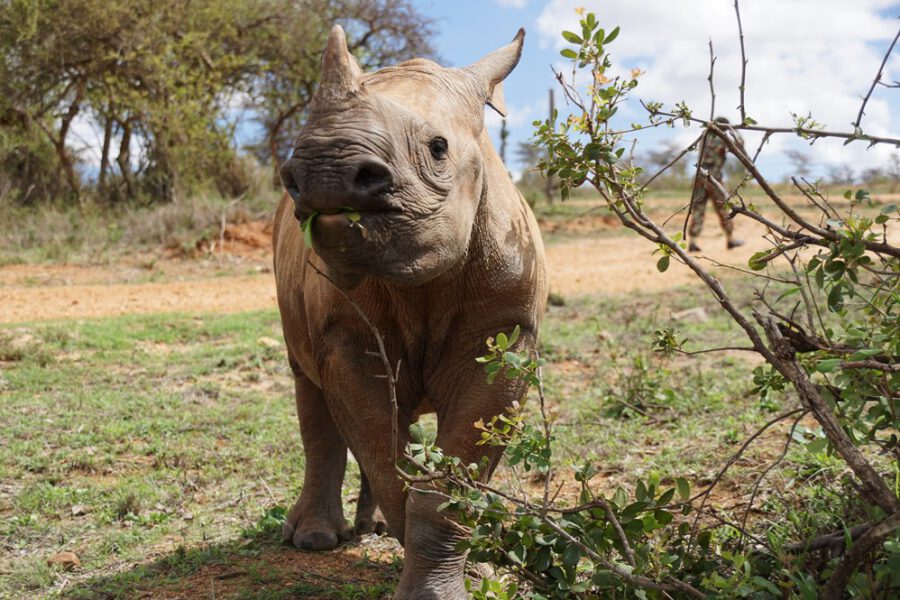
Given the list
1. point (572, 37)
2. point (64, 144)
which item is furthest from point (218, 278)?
point (572, 37)

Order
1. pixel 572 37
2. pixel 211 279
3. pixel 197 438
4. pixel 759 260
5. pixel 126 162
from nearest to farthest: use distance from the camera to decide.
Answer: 1. pixel 759 260
2. pixel 572 37
3. pixel 197 438
4. pixel 211 279
5. pixel 126 162

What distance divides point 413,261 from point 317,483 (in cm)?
248

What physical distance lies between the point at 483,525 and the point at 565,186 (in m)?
1.29

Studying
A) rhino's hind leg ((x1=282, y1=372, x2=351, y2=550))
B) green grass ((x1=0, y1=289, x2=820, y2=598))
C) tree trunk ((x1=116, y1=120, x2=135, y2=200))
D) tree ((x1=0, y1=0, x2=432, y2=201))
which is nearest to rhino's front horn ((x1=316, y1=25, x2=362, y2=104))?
green grass ((x1=0, y1=289, x2=820, y2=598))

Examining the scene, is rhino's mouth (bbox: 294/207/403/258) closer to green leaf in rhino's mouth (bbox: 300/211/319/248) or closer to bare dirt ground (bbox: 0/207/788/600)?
green leaf in rhino's mouth (bbox: 300/211/319/248)

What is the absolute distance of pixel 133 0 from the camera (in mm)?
20312

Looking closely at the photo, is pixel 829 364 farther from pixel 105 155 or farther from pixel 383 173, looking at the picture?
pixel 105 155

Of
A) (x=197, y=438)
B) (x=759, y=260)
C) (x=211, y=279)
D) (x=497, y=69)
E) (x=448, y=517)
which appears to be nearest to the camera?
(x=759, y=260)

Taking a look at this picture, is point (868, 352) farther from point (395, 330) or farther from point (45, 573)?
point (45, 573)

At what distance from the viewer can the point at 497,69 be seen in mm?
3957

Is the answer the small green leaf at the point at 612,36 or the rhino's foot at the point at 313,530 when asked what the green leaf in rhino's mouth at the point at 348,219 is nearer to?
the small green leaf at the point at 612,36

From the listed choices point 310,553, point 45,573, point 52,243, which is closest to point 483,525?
point 310,553

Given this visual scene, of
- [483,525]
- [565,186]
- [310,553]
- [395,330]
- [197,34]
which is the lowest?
[310,553]

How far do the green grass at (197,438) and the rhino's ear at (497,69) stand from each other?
137 cm
